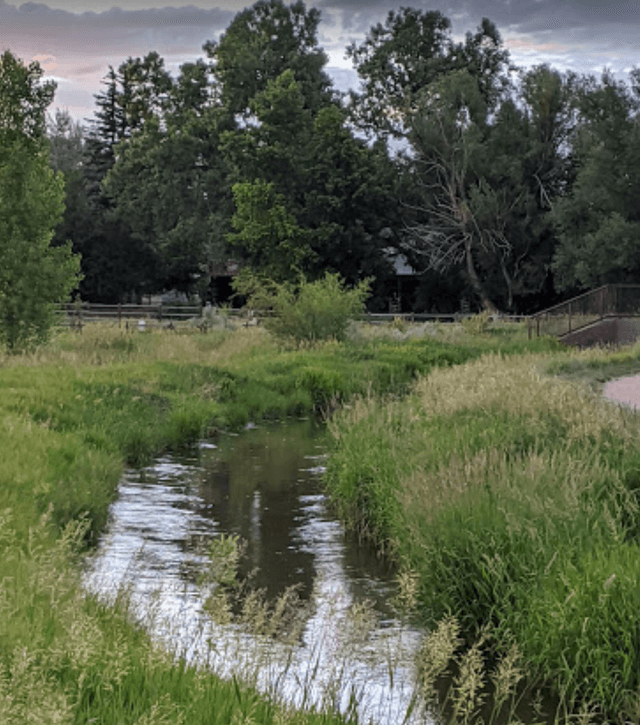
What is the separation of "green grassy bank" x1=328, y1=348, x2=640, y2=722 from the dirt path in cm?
474

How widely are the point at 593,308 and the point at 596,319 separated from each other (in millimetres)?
1239

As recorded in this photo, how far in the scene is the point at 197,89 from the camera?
6488 centimetres

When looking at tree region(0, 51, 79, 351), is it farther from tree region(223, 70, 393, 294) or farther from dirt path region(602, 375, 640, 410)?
tree region(223, 70, 393, 294)

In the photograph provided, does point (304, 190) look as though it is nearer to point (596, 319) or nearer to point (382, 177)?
point (382, 177)

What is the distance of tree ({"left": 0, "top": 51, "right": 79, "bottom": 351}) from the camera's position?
80.5 ft

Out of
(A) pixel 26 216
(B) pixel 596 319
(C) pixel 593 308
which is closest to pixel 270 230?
(C) pixel 593 308

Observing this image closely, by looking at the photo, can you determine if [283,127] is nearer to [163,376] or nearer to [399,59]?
[399,59]

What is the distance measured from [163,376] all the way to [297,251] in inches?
1299

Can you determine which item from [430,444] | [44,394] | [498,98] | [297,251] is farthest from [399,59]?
[430,444]

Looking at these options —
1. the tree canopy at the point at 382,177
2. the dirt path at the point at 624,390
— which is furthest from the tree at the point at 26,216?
the tree canopy at the point at 382,177

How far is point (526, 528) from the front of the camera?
798 centimetres

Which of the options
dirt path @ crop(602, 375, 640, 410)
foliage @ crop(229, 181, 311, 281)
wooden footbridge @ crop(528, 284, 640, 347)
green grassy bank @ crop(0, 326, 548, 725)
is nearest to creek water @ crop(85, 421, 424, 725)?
green grassy bank @ crop(0, 326, 548, 725)

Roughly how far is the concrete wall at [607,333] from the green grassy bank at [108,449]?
3150 mm

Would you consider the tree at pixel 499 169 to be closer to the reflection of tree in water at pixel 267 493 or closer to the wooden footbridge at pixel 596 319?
the wooden footbridge at pixel 596 319
